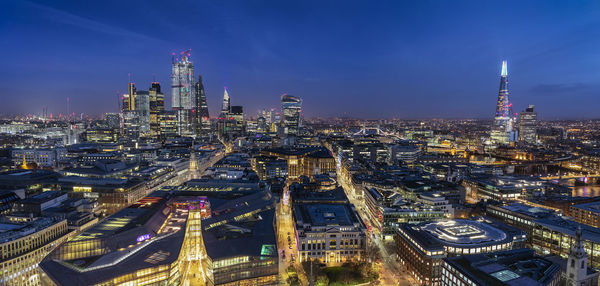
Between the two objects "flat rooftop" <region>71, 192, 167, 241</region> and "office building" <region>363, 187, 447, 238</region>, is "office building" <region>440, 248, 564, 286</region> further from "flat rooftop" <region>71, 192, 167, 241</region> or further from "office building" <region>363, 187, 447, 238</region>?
"flat rooftop" <region>71, 192, 167, 241</region>

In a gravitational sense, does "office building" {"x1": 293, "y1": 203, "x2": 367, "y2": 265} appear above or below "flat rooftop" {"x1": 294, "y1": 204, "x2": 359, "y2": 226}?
below

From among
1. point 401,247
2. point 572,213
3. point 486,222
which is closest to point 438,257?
point 401,247

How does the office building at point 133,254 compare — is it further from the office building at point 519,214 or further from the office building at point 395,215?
the office building at point 519,214

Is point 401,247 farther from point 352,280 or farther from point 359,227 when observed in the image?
point 352,280

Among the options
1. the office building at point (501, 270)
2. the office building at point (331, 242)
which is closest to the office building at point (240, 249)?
the office building at point (331, 242)

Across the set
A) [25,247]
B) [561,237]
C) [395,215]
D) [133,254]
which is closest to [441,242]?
[395,215]

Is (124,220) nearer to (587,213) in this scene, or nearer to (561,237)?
(561,237)

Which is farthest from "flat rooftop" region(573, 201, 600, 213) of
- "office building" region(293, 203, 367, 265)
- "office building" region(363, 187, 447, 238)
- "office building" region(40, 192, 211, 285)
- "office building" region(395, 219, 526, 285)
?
"office building" region(40, 192, 211, 285)

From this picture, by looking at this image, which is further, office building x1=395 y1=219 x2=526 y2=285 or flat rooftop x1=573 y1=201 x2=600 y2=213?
flat rooftop x1=573 y1=201 x2=600 y2=213

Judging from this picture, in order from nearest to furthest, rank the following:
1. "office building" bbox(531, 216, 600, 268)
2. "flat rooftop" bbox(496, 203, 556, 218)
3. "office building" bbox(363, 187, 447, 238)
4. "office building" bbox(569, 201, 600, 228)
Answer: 1. "office building" bbox(531, 216, 600, 268)
2. "flat rooftop" bbox(496, 203, 556, 218)
3. "office building" bbox(569, 201, 600, 228)
4. "office building" bbox(363, 187, 447, 238)
